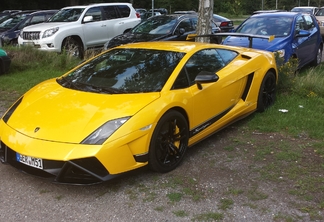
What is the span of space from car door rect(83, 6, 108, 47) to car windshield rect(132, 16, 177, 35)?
162 cm

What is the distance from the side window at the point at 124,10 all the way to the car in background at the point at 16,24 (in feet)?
10.8

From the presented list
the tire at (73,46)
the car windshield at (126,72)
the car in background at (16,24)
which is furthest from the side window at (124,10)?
the car windshield at (126,72)

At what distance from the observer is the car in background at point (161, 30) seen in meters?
11.2

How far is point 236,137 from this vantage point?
523 centimetres

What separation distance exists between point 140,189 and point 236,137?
6.29ft

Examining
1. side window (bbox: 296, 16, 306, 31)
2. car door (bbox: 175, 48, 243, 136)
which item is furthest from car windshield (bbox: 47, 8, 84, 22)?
car door (bbox: 175, 48, 243, 136)

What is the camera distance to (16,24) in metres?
14.8

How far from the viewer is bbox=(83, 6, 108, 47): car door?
12523 mm

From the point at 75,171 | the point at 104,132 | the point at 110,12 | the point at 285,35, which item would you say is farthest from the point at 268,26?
the point at 75,171

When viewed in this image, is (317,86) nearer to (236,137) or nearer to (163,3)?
(236,137)

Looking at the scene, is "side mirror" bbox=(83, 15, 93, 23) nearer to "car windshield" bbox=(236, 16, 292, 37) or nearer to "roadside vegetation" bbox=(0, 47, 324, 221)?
"roadside vegetation" bbox=(0, 47, 324, 221)

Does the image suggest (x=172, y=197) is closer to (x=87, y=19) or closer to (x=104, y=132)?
(x=104, y=132)

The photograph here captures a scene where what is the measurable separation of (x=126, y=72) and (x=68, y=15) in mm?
9003

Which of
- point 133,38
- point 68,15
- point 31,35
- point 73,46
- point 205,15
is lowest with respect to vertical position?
point 73,46
